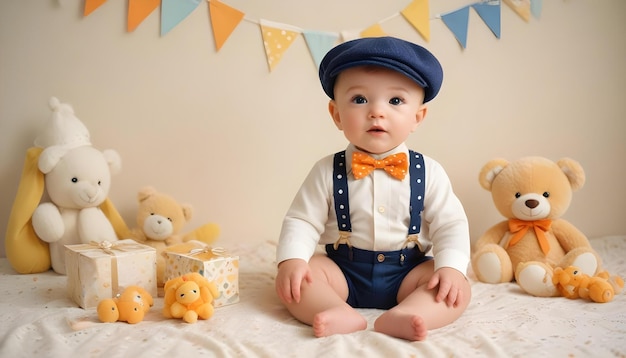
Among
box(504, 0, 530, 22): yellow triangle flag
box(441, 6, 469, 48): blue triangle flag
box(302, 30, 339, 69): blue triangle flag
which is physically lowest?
box(302, 30, 339, 69): blue triangle flag

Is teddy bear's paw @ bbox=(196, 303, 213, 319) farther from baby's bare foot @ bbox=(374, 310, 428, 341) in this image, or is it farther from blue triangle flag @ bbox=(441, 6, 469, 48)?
blue triangle flag @ bbox=(441, 6, 469, 48)

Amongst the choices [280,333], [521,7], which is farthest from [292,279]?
[521,7]

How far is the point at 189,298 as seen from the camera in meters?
1.16

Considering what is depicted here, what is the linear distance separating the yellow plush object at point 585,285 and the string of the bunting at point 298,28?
890mm

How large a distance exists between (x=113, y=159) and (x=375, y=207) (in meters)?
0.83

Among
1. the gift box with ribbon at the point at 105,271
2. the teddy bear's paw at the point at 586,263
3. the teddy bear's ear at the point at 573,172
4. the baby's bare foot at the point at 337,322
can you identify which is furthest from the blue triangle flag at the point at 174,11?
the teddy bear's paw at the point at 586,263

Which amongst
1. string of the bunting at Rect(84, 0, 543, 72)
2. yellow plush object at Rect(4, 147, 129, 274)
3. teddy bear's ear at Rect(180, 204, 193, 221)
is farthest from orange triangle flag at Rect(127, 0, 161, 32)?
teddy bear's ear at Rect(180, 204, 193, 221)

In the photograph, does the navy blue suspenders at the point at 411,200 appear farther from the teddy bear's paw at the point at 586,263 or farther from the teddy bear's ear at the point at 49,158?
the teddy bear's ear at the point at 49,158

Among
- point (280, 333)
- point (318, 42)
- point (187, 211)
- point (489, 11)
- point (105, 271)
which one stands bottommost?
point (280, 333)

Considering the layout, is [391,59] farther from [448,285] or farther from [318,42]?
[318,42]

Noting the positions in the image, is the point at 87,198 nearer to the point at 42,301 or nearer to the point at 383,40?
the point at 42,301

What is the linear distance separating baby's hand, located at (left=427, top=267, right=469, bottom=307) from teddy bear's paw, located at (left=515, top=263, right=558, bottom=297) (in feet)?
0.97

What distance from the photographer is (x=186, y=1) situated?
1.77m

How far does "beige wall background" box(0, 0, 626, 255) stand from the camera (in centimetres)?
173
